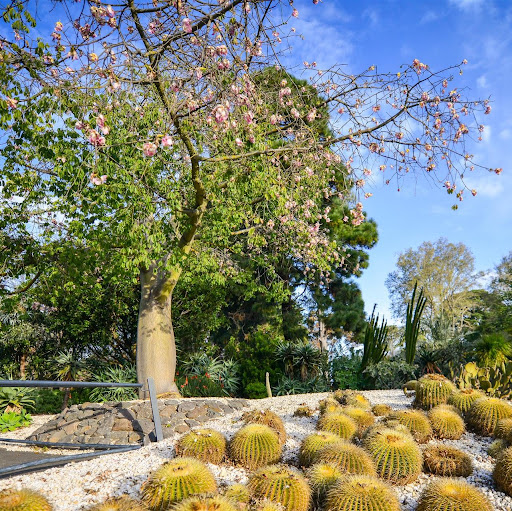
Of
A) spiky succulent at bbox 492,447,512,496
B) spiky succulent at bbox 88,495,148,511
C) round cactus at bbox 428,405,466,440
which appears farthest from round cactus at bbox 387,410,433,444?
spiky succulent at bbox 88,495,148,511

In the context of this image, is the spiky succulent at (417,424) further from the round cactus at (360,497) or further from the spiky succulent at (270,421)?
the round cactus at (360,497)

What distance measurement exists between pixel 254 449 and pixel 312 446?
530 millimetres

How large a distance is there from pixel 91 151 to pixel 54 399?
8358 mm

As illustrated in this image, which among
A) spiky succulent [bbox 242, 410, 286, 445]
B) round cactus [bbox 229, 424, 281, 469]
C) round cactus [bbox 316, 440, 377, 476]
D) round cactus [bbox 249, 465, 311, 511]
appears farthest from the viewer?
spiky succulent [bbox 242, 410, 286, 445]

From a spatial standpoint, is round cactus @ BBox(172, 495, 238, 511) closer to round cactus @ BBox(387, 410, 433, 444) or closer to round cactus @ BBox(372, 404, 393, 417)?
round cactus @ BBox(387, 410, 433, 444)

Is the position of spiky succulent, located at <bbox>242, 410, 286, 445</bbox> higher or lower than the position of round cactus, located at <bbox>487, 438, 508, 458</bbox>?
higher

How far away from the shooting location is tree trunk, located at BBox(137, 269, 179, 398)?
10.1 meters

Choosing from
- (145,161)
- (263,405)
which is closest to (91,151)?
(145,161)

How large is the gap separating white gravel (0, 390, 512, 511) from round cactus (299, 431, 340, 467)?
1.08 ft

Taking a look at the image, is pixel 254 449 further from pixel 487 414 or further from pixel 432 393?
pixel 432 393

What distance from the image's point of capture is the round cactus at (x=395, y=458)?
3.81m

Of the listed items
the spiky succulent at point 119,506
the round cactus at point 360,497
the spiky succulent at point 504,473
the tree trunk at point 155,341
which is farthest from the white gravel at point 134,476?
the tree trunk at point 155,341

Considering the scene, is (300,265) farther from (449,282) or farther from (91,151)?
(449,282)

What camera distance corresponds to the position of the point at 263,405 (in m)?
8.08
